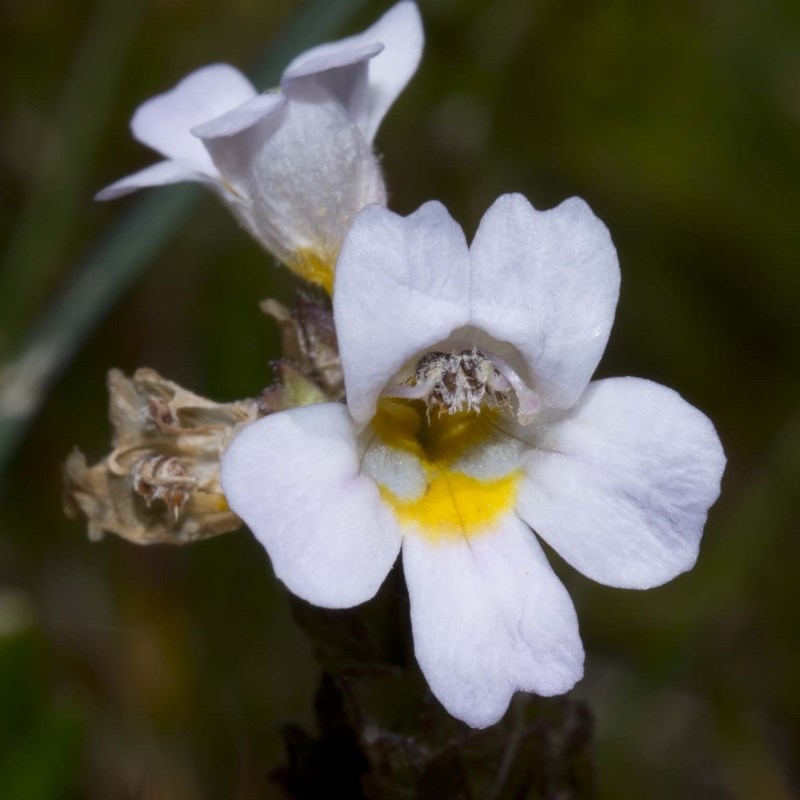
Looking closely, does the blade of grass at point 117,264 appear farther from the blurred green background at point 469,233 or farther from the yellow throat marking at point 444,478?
the yellow throat marking at point 444,478

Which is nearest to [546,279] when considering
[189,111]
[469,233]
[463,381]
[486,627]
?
[463,381]

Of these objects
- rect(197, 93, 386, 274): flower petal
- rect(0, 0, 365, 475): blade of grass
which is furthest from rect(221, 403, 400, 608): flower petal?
rect(0, 0, 365, 475): blade of grass

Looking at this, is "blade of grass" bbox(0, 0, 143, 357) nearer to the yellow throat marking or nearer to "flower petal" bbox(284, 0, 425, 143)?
"flower petal" bbox(284, 0, 425, 143)

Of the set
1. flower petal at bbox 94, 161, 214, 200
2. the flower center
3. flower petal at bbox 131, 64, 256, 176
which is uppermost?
flower petal at bbox 131, 64, 256, 176

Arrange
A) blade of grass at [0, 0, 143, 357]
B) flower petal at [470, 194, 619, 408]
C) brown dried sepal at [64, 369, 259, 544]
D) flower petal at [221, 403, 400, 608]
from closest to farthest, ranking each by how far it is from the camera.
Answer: flower petal at [221, 403, 400, 608]
flower petal at [470, 194, 619, 408]
brown dried sepal at [64, 369, 259, 544]
blade of grass at [0, 0, 143, 357]

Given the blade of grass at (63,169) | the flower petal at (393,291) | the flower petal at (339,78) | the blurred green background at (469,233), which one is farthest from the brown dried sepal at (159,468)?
the blade of grass at (63,169)

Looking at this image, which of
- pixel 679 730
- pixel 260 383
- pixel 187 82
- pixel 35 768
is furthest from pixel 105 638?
pixel 187 82

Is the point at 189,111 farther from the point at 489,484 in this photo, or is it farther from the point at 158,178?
the point at 489,484
